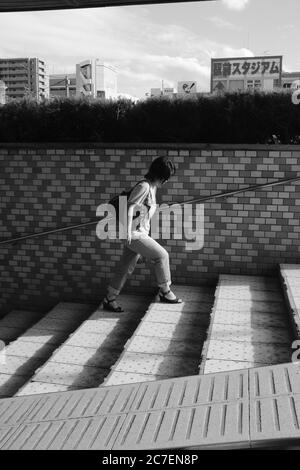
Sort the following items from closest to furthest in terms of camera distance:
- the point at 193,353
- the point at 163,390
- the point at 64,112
A: the point at 163,390 → the point at 193,353 → the point at 64,112

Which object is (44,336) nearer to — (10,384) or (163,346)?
(10,384)

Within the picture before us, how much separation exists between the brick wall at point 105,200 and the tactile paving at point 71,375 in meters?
1.88

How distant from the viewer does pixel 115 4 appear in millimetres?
4676

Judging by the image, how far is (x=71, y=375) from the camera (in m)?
3.63

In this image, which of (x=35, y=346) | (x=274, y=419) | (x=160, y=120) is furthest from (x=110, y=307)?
(x=274, y=419)

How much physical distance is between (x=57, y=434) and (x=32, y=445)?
13 centimetres

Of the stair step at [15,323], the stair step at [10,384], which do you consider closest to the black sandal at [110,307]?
the stair step at [15,323]

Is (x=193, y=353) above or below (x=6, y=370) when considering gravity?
above

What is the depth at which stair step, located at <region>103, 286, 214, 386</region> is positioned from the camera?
3.46 metres

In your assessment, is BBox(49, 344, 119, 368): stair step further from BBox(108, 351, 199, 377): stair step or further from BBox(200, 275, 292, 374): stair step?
BBox(200, 275, 292, 374): stair step

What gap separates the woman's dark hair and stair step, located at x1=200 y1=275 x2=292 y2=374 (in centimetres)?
134

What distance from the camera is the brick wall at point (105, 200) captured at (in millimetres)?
5078

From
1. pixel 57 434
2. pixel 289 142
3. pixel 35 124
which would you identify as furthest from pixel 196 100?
pixel 57 434

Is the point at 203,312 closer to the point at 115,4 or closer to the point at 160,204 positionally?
the point at 160,204
